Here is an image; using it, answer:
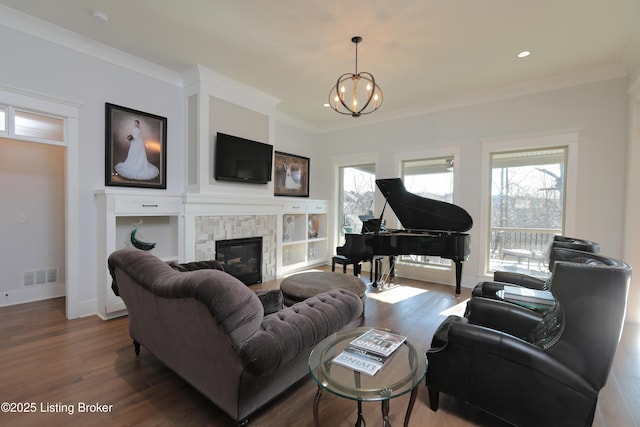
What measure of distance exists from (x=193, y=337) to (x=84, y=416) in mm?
919

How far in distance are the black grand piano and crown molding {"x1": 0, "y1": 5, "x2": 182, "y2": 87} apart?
353 centimetres

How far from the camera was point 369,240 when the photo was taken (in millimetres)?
4277

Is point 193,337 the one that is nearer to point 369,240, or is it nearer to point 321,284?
point 321,284

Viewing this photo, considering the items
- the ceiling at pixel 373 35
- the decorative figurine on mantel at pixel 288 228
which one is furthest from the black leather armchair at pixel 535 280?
the decorative figurine on mantel at pixel 288 228

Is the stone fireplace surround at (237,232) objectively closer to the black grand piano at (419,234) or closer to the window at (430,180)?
the black grand piano at (419,234)

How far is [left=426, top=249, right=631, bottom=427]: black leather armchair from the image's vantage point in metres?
1.38

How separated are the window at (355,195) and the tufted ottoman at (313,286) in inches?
108

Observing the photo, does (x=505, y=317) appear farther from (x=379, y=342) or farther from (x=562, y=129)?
(x=562, y=129)

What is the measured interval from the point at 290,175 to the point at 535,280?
451cm

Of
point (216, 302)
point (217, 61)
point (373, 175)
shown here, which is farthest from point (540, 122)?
point (216, 302)

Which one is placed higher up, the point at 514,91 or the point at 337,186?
the point at 514,91

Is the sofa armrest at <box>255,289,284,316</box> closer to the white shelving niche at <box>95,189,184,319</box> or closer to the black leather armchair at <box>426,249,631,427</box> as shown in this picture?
the black leather armchair at <box>426,249,631,427</box>

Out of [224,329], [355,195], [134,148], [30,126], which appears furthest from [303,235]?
[224,329]

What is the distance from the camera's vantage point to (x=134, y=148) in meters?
3.74
